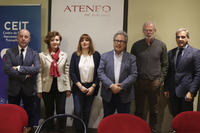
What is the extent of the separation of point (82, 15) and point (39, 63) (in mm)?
1339

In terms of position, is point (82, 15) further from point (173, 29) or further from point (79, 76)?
point (173, 29)

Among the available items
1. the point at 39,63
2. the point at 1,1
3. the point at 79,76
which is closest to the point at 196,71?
the point at 79,76

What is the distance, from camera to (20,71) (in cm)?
251

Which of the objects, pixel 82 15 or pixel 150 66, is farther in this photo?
pixel 82 15

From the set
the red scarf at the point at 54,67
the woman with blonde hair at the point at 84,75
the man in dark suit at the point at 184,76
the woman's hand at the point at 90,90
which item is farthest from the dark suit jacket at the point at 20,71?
the man in dark suit at the point at 184,76

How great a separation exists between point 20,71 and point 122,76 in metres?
1.59

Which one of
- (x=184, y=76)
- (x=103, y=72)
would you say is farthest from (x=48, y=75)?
(x=184, y=76)

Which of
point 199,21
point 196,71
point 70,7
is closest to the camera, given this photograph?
point 196,71

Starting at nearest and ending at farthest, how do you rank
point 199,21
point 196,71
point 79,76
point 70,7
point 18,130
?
1. point 18,130
2. point 196,71
3. point 79,76
4. point 199,21
5. point 70,7

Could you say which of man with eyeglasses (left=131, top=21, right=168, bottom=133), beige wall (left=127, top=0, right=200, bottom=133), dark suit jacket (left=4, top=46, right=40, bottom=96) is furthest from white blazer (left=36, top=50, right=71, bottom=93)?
beige wall (left=127, top=0, right=200, bottom=133)

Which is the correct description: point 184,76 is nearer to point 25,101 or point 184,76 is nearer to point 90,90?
point 90,90

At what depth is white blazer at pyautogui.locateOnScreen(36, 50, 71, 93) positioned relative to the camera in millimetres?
2643

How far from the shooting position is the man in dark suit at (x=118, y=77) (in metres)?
2.36

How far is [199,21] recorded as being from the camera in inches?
123
